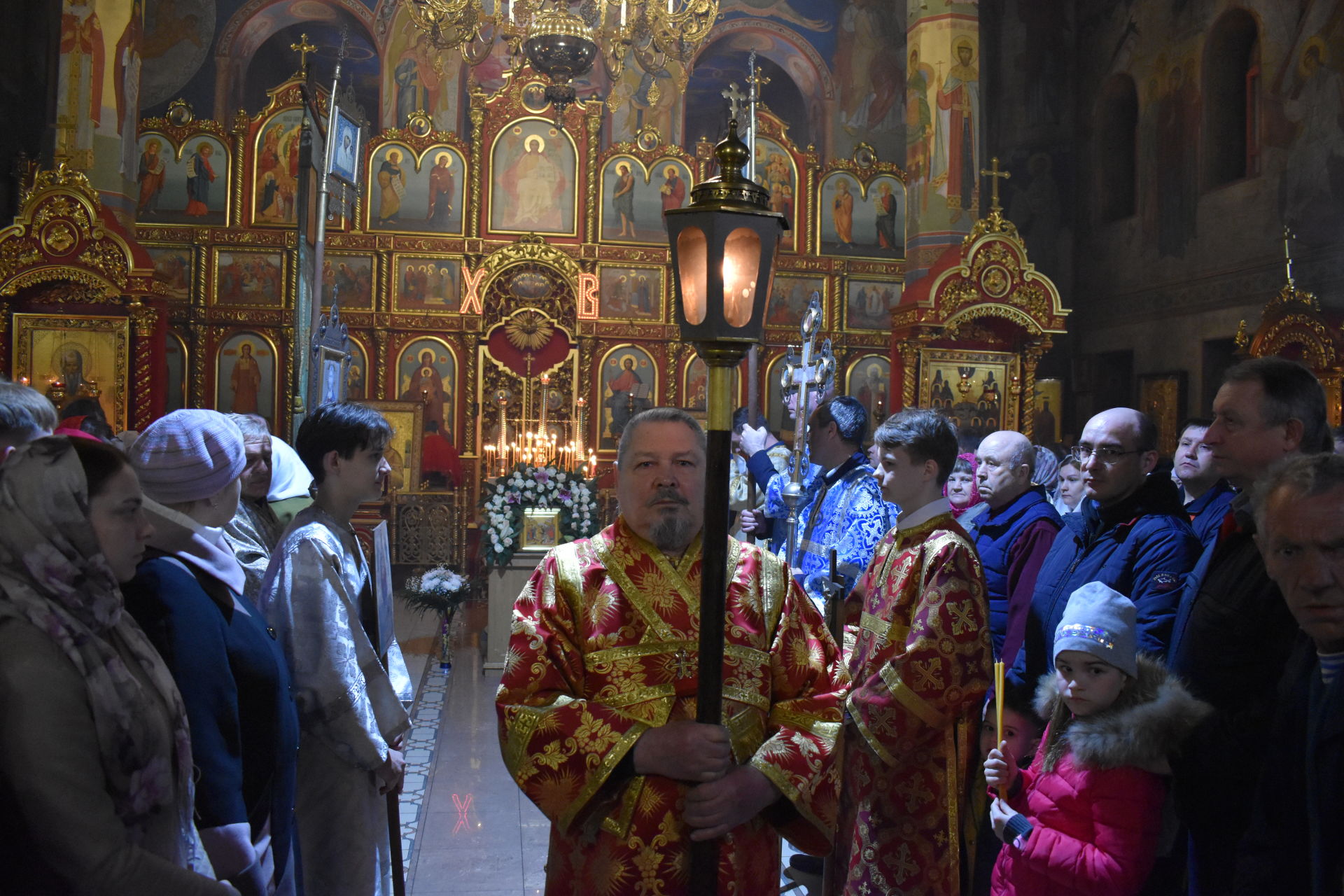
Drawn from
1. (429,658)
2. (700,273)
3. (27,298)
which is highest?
(27,298)

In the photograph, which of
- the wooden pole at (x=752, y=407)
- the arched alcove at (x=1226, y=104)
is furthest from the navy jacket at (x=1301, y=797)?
the arched alcove at (x=1226, y=104)

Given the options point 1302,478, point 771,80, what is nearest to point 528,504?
point 1302,478

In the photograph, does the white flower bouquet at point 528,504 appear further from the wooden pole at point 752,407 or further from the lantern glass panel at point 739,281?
the lantern glass panel at point 739,281

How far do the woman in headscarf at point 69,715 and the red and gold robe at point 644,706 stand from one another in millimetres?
639

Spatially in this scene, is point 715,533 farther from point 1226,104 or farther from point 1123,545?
point 1226,104

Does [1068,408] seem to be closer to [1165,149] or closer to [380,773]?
[1165,149]

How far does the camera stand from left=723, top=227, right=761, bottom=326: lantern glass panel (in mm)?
1727

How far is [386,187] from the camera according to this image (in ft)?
39.0

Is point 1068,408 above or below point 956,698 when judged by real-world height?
above

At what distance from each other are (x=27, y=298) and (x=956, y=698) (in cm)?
970

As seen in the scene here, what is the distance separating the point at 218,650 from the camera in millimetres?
1940

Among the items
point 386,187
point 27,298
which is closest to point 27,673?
point 27,298

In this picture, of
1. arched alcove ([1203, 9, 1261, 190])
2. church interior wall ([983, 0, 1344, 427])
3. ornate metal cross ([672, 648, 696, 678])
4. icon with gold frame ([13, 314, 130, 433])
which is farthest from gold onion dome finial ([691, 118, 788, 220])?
arched alcove ([1203, 9, 1261, 190])

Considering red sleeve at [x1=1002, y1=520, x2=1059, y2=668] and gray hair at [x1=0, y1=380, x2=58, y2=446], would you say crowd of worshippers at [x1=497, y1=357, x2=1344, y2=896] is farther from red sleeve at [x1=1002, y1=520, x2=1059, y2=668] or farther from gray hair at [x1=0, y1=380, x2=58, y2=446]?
gray hair at [x1=0, y1=380, x2=58, y2=446]
